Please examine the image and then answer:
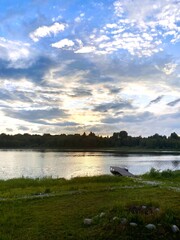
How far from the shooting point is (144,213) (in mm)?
11523

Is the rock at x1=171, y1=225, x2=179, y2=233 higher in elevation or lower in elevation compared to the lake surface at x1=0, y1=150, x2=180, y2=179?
lower

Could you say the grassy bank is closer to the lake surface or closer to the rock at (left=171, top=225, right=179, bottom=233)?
the rock at (left=171, top=225, right=179, bottom=233)

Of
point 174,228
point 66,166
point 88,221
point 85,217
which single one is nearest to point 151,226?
point 174,228

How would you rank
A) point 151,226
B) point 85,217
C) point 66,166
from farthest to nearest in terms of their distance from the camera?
point 66,166
point 85,217
point 151,226

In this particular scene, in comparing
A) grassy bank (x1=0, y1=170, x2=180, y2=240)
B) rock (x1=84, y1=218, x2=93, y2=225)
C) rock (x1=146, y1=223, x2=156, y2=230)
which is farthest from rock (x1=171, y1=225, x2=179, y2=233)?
rock (x1=84, y1=218, x2=93, y2=225)

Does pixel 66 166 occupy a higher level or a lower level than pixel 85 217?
higher

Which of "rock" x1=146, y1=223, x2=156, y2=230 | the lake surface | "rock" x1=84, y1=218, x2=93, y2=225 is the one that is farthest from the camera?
the lake surface

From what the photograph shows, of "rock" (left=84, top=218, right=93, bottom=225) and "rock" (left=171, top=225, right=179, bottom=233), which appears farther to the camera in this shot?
"rock" (left=84, top=218, right=93, bottom=225)

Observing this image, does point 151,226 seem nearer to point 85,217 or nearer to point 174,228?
point 174,228

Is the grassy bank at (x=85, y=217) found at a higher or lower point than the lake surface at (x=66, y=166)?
lower

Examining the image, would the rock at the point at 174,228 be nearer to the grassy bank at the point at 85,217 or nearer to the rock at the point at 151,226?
the grassy bank at the point at 85,217

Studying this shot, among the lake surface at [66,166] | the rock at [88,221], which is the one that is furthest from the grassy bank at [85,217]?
the lake surface at [66,166]

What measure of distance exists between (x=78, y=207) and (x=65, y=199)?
8.05 feet

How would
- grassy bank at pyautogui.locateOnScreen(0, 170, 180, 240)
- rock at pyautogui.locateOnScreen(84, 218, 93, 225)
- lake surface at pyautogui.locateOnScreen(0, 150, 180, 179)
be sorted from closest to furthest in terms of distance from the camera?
grassy bank at pyautogui.locateOnScreen(0, 170, 180, 240)
rock at pyautogui.locateOnScreen(84, 218, 93, 225)
lake surface at pyautogui.locateOnScreen(0, 150, 180, 179)
